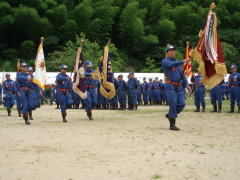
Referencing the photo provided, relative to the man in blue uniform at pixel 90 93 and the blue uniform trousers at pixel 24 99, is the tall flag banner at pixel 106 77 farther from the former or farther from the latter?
the blue uniform trousers at pixel 24 99

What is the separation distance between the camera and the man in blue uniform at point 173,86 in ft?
42.3

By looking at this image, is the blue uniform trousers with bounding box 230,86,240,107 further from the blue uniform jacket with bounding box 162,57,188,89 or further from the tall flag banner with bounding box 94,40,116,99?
the blue uniform jacket with bounding box 162,57,188,89

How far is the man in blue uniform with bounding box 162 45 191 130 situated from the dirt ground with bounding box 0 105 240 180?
0.48 metres

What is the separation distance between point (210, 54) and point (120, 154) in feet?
22.3

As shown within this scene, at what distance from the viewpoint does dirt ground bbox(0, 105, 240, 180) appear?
22.9 ft

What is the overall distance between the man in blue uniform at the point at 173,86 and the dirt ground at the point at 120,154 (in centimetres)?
48

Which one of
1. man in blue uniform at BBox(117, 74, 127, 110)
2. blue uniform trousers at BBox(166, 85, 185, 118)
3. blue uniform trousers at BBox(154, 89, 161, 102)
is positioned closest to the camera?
blue uniform trousers at BBox(166, 85, 185, 118)

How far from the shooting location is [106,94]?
22219 mm

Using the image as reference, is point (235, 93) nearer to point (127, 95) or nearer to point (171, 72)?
point (127, 95)

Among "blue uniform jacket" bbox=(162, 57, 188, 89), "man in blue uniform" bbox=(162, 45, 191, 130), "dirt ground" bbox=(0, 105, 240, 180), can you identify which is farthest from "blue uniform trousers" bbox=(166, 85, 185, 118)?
"dirt ground" bbox=(0, 105, 240, 180)

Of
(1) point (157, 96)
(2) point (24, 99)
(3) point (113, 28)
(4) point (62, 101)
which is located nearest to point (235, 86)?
(4) point (62, 101)

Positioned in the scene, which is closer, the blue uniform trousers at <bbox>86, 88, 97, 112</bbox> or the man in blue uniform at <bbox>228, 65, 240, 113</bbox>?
the blue uniform trousers at <bbox>86, 88, 97, 112</bbox>

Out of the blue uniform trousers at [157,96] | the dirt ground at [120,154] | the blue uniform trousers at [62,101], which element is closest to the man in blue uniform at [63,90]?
the blue uniform trousers at [62,101]

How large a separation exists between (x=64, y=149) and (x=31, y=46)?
4581 cm
